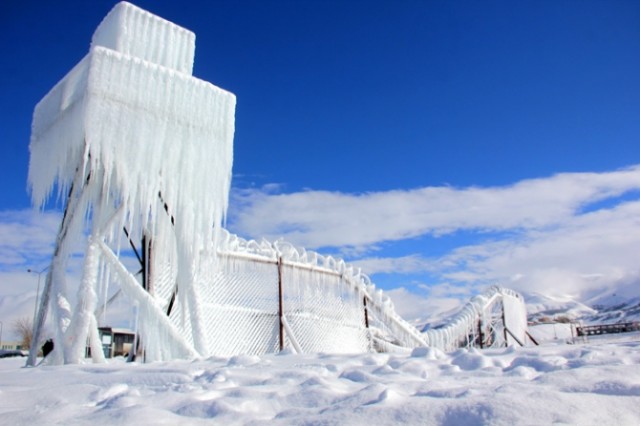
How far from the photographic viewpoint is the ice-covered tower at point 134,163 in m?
7.07

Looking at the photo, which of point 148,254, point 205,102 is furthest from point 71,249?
point 205,102

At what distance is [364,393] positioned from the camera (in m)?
2.78

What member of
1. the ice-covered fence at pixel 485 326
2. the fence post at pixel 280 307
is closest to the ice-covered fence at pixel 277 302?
the fence post at pixel 280 307

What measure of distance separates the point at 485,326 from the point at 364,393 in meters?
14.7

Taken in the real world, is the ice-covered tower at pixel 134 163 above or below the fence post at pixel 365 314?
above

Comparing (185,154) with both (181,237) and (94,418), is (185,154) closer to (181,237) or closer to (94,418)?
(181,237)

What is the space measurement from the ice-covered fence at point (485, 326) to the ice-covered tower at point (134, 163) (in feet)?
30.8

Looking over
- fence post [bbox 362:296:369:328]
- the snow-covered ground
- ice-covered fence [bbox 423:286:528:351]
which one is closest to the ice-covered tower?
the snow-covered ground

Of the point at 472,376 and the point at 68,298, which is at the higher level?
the point at 68,298

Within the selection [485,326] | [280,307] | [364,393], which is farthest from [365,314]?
[364,393]

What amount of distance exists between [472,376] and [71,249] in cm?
608

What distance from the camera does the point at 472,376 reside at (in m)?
3.50

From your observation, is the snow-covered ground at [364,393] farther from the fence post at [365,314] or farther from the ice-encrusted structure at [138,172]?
the fence post at [365,314]

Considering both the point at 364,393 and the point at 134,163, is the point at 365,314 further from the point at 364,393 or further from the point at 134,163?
the point at 364,393
